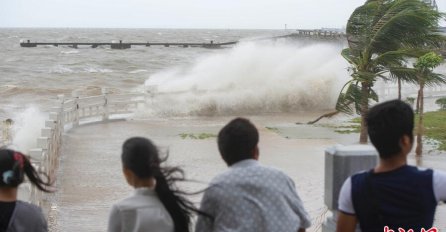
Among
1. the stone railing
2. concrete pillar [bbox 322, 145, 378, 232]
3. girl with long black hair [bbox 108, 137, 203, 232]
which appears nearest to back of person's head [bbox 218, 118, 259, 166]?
girl with long black hair [bbox 108, 137, 203, 232]

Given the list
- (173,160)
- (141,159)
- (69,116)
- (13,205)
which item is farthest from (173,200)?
(69,116)

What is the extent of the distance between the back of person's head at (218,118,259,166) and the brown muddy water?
10.5ft

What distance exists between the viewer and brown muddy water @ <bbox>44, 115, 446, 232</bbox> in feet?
28.1

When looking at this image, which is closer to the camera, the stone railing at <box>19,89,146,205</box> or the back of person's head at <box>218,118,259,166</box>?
the back of person's head at <box>218,118,259,166</box>

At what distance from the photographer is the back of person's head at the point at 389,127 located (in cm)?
284

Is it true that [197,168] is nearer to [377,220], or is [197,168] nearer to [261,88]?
[377,220]

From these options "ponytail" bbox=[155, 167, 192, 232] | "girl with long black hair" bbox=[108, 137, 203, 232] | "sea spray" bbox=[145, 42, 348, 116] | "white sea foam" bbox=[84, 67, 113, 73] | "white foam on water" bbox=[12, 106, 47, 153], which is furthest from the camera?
"white sea foam" bbox=[84, 67, 113, 73]

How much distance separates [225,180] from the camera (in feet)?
10.1

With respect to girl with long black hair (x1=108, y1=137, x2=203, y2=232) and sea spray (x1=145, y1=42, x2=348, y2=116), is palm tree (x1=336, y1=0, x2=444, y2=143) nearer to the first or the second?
sea spray (x1=145, y1=42, x2=348, y2=116)

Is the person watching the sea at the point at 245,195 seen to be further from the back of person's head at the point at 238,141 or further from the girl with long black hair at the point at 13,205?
the girl with long black hair at the point at 13,205

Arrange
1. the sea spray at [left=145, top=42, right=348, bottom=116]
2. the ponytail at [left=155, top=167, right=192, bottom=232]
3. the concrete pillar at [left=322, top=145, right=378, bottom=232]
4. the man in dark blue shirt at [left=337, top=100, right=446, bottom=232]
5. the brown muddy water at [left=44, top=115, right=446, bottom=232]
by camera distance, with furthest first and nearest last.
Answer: the sea spray at [left=145, top=42, right=348, bottom=116], the brown muddy water at [left=44, top=115, right=446, bottom=232], the concrete pillar at [left=322, top=145, right=378, bottom=232], the ponytail at [left=155, top=167, right=192, bottom=232], the man in dark blue shirt at [left=337, top=100, right=446, bottom=232]

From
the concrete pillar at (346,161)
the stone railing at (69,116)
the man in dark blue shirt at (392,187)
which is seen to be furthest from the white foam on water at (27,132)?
the man in dark blue shirt at (392,187)

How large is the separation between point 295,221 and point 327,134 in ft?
43.5

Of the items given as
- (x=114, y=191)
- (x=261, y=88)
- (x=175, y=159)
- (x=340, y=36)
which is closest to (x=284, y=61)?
(x=261, y=88)
